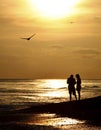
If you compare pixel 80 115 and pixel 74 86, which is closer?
pixel 80 115

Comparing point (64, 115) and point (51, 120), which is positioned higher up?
point (64, 115)

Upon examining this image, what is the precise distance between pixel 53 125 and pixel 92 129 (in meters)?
2.21

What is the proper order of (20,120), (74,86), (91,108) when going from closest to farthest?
1. (20,120)
2. (91,108)
3. (74,86)

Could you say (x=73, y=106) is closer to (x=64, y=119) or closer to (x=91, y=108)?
(x=91, y=108)

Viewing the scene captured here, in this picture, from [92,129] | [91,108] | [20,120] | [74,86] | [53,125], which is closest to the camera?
[92,129]

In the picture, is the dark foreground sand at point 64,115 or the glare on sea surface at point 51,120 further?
the glare on sea surface at point 51,120

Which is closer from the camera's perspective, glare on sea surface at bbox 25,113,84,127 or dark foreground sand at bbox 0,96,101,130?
dark foreground sand at bbox 0,96,101,130

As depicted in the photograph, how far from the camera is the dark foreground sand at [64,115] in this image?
19.6m

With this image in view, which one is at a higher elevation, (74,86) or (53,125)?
(74,86)

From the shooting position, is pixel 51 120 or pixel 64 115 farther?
pixel 64 115

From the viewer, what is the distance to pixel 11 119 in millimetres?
22609

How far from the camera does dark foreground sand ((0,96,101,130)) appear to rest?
→ 19562mm

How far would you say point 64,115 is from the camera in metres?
24.2

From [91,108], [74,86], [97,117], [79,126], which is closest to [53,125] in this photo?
[79,126]
